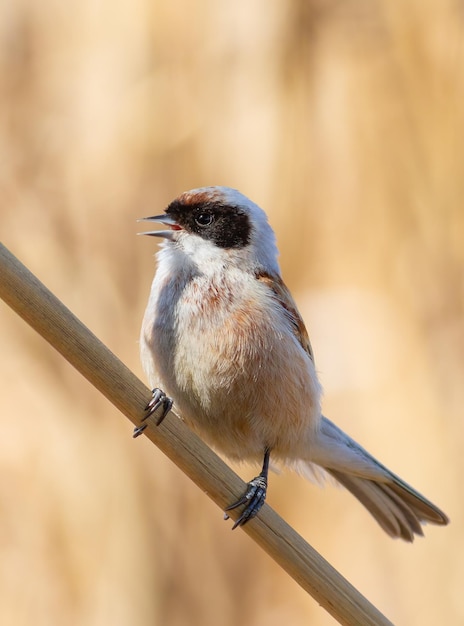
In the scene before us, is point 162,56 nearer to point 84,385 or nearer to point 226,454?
point 84,385

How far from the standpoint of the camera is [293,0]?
128 inches

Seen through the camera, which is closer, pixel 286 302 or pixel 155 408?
pixel 155 408

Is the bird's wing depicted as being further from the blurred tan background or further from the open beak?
the blurred tan background

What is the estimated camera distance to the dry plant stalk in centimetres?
134

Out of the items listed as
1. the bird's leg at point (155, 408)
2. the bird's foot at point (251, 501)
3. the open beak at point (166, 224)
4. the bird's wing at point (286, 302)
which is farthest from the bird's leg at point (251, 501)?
the open beak at point (166, 224)

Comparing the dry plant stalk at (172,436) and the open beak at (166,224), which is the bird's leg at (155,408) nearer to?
the dry plant stalk at (172,436)

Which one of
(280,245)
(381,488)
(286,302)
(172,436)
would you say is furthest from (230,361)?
(280,245)

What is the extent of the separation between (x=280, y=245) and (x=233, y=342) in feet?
4.04

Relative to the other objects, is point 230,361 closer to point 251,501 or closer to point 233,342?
→ point 233,342

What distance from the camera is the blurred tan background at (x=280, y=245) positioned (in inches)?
125

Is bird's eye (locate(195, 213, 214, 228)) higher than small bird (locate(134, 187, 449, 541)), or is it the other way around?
bird's eye (locate(195, 213, 214, 228))

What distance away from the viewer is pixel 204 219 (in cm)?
236

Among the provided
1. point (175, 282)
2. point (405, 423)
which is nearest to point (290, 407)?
point (175, 282)

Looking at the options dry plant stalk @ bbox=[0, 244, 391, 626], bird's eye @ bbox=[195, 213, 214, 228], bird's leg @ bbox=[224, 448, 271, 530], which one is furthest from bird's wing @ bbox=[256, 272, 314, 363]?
dry plant stalk @ bbox=[0, 244, 391, 626]
